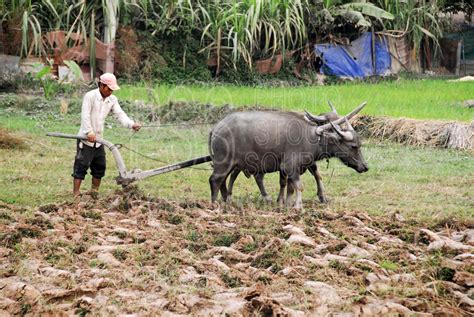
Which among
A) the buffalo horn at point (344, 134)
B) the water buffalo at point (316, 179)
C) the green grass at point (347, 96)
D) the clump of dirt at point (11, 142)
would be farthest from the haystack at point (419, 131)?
the clump of dirt at point (11, 142)

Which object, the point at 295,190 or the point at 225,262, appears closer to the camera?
the point at 225,262

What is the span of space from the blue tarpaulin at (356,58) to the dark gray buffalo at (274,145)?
11.5m

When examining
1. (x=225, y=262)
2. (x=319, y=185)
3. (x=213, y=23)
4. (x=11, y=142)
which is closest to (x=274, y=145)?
(x=319, y=185)

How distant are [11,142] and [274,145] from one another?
446 cm

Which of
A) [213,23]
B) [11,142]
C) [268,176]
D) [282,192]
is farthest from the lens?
[213,23]

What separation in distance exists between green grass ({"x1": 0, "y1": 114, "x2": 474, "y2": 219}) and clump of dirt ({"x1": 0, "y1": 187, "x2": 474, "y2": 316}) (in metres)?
0.88

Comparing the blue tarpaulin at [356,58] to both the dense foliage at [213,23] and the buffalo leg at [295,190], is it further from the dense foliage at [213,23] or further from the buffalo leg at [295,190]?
the buffalo leg at [295,190]

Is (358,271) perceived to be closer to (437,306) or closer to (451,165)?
(437,306)

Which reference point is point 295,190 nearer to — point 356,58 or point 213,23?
point 213,23

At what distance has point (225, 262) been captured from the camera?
5.79 meters

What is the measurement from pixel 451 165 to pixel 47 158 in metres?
4.98

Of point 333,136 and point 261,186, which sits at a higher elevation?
point 333,136

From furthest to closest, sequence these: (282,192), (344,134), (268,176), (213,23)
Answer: (213,23)
(268,176)
(282,192)
(344,134)

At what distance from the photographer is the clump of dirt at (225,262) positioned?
484cm
